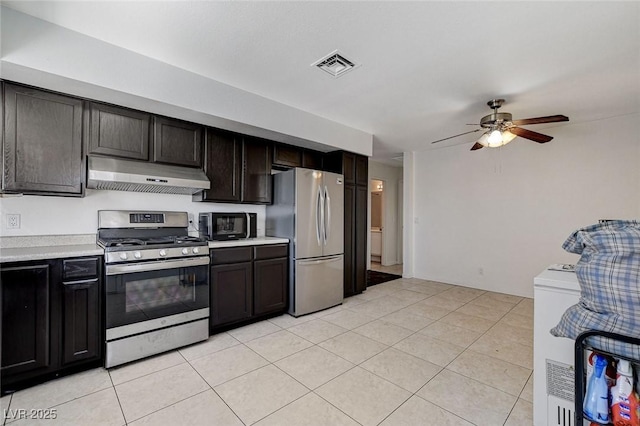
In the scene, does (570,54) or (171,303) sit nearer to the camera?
(570,54)

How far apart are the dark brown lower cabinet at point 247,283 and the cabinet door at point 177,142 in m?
1.01

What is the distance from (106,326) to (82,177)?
4.18ft

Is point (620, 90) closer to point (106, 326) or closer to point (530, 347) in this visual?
point (530, 347)

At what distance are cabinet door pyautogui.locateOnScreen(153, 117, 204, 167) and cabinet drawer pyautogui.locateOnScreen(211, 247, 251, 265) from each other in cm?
98

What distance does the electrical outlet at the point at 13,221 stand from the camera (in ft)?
7.53

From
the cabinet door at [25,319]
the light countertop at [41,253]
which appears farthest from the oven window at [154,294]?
the cabinet door at [25,319]

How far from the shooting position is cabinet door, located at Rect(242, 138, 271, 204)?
3488 millimetres

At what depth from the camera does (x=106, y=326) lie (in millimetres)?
2260

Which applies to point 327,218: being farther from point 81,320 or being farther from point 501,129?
point 81,320

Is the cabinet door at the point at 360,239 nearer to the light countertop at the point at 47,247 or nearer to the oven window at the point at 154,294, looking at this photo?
the light countertop at the point at 47,247

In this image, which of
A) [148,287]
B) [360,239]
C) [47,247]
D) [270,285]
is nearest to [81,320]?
[148,287]

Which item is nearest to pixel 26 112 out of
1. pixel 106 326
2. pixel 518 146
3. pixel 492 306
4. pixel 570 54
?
pixel 106 326

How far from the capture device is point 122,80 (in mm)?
2232

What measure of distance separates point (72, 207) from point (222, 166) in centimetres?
142
